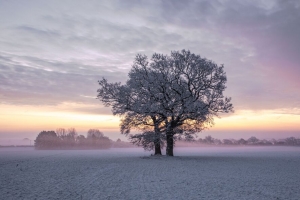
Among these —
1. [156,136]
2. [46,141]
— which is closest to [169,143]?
[156,136]

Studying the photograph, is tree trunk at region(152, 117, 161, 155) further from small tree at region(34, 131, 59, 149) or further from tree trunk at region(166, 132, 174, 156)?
small tree at region(34, 131, 59, 149)

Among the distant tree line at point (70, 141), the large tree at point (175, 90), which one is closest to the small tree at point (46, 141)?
the distant tree line at point (70, 141)

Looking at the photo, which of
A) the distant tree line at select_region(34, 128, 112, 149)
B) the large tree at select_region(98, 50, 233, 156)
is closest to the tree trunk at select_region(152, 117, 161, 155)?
the large tree at select_region(98, 50, 233, 156)

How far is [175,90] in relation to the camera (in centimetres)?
4325

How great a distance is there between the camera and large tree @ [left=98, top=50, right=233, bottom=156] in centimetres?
4275

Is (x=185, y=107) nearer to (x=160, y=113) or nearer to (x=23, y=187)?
(x=160, y=113)

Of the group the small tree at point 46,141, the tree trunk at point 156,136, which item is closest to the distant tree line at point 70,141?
the small tree at point 46,141

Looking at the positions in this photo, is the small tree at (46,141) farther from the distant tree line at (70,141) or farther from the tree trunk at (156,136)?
the tree trunk at (156,136)

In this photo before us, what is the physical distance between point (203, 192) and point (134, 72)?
98.5 ft

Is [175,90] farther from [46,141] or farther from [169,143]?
[46,141]

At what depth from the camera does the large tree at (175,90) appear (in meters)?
42.8

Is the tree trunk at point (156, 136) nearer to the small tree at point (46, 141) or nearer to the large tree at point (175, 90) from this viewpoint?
the large tree at point (175, 90)

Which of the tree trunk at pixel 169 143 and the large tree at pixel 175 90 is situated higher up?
the large tree at pixel 175 90

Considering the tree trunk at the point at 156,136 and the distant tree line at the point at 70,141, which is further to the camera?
the distant tree line at the point at 70,141
